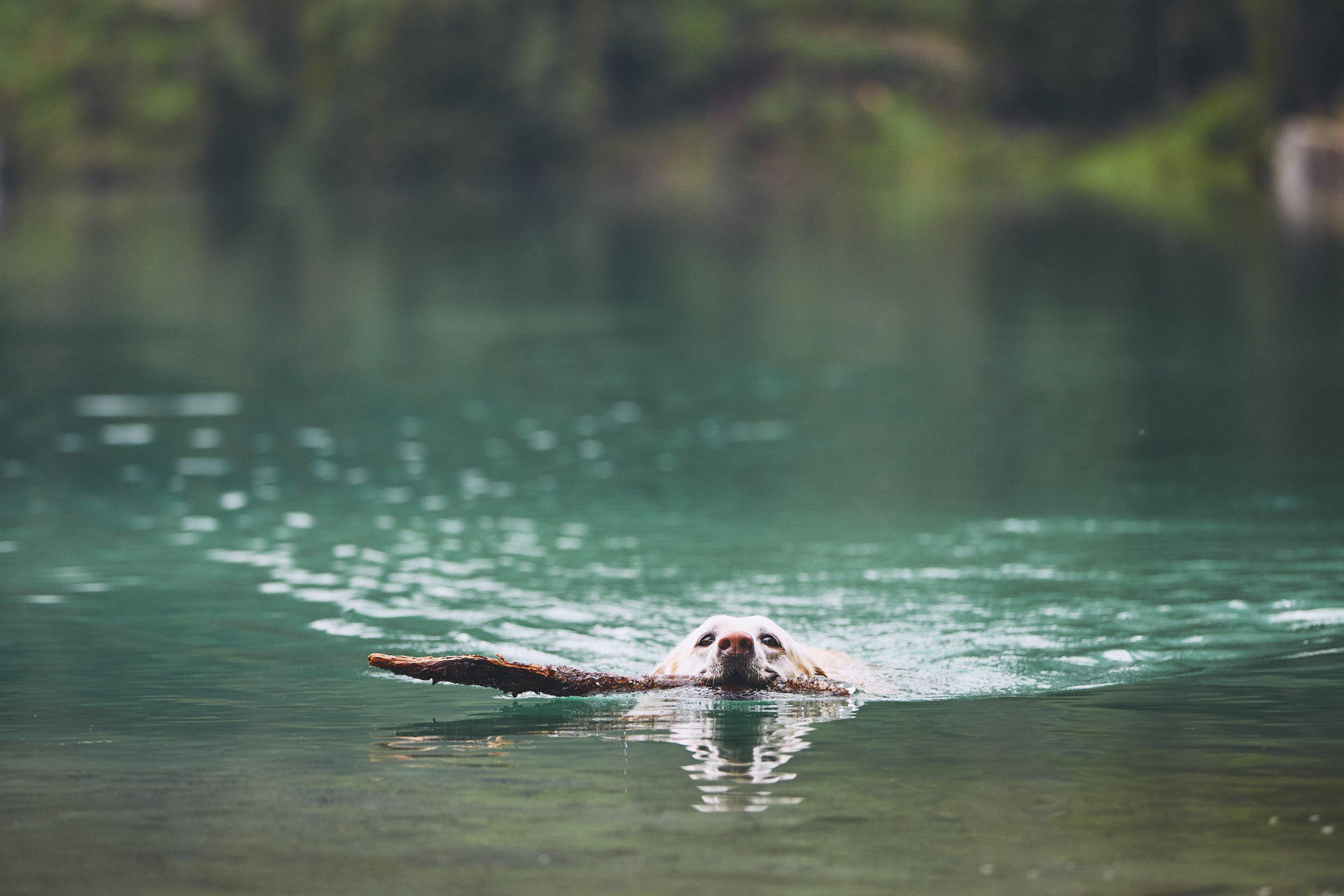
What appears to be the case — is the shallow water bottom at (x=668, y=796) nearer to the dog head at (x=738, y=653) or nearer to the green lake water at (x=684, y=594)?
the green lake water at (x=684, y=594)

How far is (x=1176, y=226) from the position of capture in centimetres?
5872

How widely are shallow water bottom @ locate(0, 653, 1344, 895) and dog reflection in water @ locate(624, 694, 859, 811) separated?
1.4 inches

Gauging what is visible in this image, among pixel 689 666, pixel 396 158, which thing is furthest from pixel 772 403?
pixel 396 158

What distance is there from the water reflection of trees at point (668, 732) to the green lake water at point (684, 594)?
0.04 metres

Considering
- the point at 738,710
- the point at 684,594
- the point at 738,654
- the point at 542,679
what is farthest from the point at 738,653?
the point at 684,594

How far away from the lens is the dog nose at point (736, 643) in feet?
33.4

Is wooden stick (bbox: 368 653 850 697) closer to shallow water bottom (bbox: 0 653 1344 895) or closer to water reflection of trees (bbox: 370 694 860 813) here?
water reflection of trees (bbox: 370 694 860 813)

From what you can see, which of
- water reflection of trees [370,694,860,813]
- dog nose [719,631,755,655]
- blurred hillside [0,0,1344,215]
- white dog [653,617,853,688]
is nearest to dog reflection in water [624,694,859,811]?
water reflection of trees [370,694,860,813]

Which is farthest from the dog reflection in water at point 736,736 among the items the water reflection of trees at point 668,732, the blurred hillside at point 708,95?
the blurred hillside at point 708,95

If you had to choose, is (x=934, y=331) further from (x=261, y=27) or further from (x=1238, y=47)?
(x=261, y=27)

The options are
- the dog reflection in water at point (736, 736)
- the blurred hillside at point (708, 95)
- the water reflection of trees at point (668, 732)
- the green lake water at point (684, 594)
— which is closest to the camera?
the green lake water at point (684, 594)

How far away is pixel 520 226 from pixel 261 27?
321ft

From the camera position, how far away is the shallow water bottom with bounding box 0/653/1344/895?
747 centimetres

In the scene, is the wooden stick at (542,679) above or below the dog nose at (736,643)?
below
